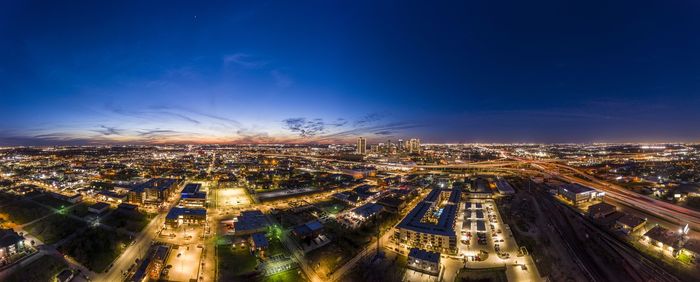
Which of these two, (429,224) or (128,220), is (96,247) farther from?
(429,224)

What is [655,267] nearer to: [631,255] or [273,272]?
[631,255]

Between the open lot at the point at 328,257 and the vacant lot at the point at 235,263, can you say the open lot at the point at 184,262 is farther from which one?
the open lot at the point at 328,257

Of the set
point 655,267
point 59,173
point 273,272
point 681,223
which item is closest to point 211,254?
point 273,272

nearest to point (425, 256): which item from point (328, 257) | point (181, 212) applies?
point (328, 257)

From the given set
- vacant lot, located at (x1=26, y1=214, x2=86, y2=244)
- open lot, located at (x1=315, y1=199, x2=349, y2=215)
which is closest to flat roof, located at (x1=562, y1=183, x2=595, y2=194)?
open lot, located at (x1=315, y1=199, x2=349, y2=215)

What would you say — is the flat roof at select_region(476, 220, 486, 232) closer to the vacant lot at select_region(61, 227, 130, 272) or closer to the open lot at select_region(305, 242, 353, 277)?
the open lot at select_region(305, 242, 353, 277)

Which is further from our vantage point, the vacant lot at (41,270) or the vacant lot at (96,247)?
the vacant lot at (96,247)

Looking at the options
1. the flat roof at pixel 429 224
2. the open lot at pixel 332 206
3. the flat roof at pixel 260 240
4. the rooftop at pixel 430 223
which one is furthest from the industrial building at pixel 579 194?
the flat roof at pixel 260 240
